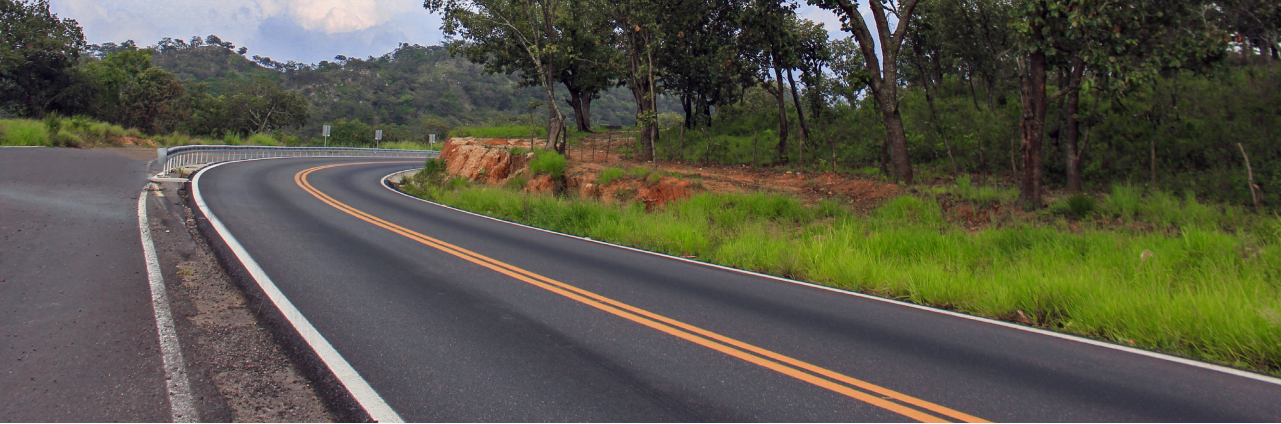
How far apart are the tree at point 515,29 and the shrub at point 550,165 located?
2860 mm

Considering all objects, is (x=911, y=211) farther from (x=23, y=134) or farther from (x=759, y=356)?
(x=23, y=134)

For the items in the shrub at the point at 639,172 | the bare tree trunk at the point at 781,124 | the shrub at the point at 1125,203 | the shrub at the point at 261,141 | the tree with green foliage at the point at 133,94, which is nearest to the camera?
the shrub at the point at 1125,203

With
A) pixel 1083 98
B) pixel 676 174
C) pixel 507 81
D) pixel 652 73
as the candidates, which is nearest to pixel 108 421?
pixel 676 174

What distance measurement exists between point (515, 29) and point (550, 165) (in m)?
6.46

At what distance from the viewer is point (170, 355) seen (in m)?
4.91

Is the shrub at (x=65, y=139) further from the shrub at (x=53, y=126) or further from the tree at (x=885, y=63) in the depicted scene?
the tree at (x=885, y=63)

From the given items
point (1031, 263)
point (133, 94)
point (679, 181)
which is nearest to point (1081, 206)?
point (1031, 263)

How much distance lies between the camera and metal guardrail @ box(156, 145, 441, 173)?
71.6 ft

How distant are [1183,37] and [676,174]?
480 inches

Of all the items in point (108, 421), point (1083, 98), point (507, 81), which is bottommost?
point (108, 421)

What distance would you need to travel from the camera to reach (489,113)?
294 feet

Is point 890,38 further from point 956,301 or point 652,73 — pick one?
point 956,301

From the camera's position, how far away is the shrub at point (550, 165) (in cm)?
2125

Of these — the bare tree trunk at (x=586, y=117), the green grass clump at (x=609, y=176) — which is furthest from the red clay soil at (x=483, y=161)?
the bare tree trunk at (x=586, y=117)
